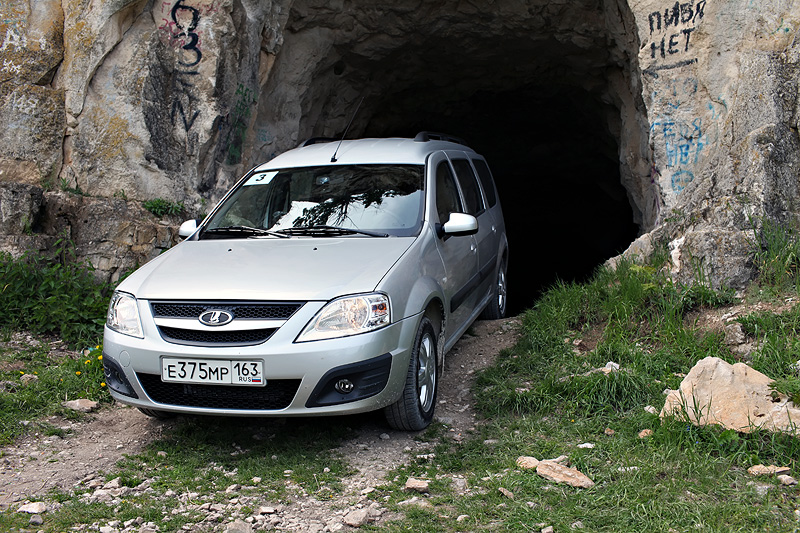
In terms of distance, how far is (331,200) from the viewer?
467 cm

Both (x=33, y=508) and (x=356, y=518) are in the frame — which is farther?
(x=33, y=508)

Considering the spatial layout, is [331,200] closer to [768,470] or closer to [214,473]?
[214,473]

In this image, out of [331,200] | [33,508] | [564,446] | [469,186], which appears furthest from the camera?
[469,186]

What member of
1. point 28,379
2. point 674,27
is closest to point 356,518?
point 28,379

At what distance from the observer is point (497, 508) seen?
3.09 m

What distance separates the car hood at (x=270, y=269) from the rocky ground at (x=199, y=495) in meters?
0.93

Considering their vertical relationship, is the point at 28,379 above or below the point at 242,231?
below

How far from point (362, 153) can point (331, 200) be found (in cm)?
59

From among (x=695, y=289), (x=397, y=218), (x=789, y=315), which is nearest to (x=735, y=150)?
(x=695, y=289)

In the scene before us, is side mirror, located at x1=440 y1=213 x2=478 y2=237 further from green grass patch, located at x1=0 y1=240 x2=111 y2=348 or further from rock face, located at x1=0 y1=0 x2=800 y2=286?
green grass patch, located at x1=0 y1=240 x2=111 y2=348

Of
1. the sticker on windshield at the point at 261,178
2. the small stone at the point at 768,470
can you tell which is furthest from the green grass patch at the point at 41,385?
the small stone at the point at 768,470

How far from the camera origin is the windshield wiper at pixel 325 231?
4305 millimetres

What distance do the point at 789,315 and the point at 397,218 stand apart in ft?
8.89

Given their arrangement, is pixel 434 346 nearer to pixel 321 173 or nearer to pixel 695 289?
pixel 321 173
